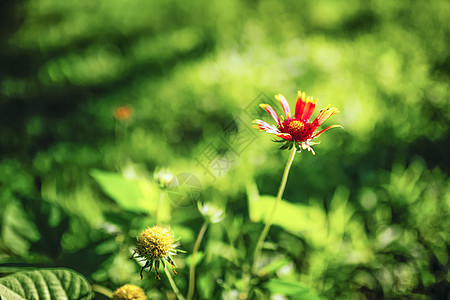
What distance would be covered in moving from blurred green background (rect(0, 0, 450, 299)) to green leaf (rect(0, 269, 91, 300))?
108 millimetres

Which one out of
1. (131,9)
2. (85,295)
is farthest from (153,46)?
(85,295)

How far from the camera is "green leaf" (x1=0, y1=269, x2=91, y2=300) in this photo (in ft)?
A: 1.92

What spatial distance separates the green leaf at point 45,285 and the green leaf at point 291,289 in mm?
331

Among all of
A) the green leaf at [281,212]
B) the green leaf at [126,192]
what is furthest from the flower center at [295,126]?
the green leaf at [126,192]

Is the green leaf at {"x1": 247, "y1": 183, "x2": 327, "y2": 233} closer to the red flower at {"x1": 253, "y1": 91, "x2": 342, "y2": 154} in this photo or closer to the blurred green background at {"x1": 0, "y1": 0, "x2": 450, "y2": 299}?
the blurred green background at {"x1": 0, "y1": 0, "x2": 450, "y2": 299}

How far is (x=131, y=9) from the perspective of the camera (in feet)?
7.57

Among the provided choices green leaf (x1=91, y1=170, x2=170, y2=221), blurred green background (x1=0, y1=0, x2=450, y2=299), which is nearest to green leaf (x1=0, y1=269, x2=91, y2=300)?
blurred green background (x1=0, y1=0, x2=450, y2=299)

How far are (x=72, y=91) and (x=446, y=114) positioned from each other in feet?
4.88

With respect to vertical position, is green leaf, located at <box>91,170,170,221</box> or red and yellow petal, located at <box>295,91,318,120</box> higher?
red and yellow petal, located at <box>295,91,318,120</box>

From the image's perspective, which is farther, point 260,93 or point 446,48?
point 446,48

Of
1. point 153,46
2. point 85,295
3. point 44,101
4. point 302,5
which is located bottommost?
point 85,295

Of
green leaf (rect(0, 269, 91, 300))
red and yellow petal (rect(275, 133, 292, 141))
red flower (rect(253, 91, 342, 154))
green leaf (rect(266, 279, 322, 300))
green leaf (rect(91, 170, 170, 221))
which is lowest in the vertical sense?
green leaf (rect(0, 269, 91, 300))

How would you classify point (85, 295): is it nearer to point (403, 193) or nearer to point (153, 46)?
point (403, 193)

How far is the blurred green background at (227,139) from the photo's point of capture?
0.81 m
